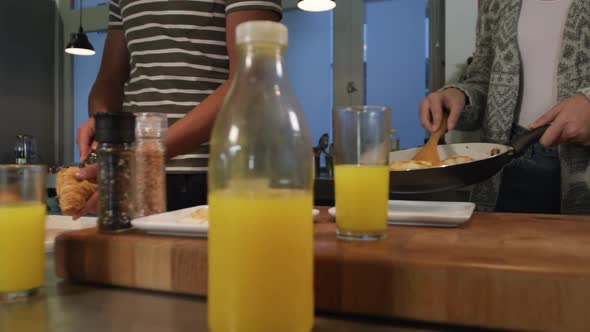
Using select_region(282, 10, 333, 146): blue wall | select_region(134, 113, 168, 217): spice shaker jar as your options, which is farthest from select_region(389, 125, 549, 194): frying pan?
select_region(282, 10, 333, 146): blue wall

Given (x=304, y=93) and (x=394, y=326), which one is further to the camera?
(x=304, y=93)

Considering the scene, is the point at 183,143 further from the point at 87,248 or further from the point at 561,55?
the point at 561,55

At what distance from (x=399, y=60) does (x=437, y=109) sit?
2.05 meters

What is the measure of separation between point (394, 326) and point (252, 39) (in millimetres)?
347

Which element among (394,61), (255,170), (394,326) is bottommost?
(394,326)

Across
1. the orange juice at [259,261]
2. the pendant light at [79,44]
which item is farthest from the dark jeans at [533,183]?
the pendant light at [79,44]

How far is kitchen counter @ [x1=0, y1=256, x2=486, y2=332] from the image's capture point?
1.68 ft

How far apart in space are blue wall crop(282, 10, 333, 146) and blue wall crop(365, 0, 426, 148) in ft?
1.07

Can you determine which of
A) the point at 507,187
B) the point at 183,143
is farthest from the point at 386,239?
the point at 507,187

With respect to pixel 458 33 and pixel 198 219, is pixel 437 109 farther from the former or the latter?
pixel 458 33

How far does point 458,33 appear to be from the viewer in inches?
97.2

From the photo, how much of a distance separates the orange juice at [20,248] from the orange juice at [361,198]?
Result: 16.6 inches

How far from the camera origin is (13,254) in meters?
A: 0.58

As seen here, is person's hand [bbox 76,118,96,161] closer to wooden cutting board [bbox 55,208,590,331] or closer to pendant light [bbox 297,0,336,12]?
wooden cutting board [bbox 55,208,590,331]
